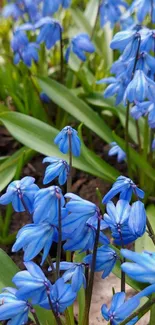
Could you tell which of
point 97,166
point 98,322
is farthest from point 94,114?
point 98,322

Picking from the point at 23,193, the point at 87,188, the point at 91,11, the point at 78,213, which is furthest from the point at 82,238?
the point at 91,11

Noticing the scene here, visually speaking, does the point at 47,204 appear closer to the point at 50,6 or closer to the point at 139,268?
the point at 139,268

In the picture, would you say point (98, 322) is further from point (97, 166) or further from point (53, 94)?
point (53, 94)

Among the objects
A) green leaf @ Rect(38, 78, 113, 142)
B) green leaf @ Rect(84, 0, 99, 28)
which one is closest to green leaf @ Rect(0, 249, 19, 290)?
green leaf @ Rect(38, 78, 113, 142)

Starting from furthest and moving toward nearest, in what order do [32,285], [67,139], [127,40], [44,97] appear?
[44,97] < [127,40] < [67,139] < [32,285]

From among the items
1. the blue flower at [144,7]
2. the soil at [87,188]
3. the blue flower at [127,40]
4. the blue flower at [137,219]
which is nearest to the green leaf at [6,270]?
the soil at [87,188]

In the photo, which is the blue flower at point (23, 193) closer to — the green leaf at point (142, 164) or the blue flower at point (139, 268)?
the blue flower at point (139, 268)

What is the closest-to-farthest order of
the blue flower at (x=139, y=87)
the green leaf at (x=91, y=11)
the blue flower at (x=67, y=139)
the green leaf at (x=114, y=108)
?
the blue flower at (x=67, y=139), the blue flower at (x=139, y=87), the green leaf at (x=114, y=108), the green leaf at (x=91, y=11)
